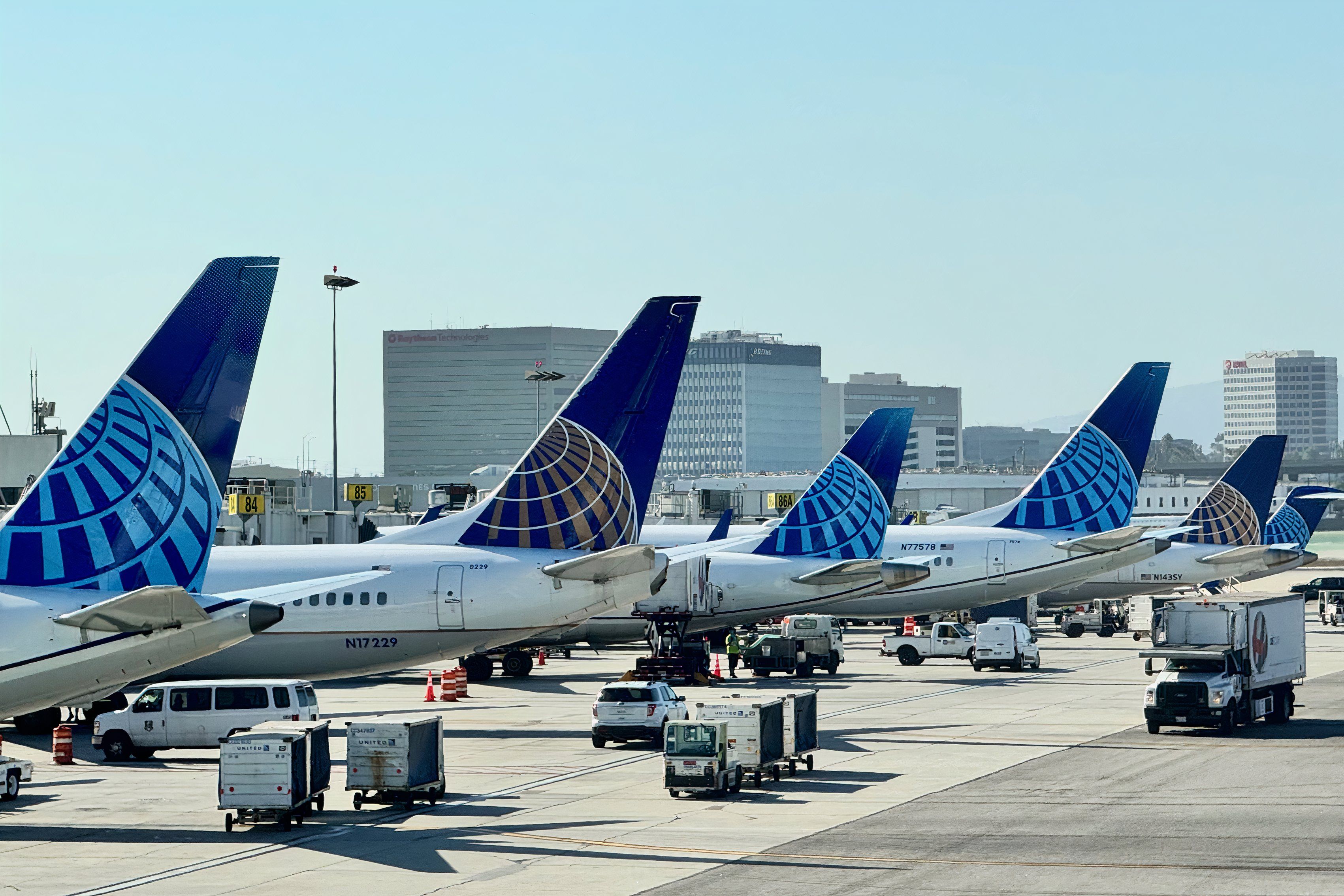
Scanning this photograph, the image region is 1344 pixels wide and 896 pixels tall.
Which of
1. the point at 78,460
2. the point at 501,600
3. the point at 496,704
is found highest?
the point at 78,460

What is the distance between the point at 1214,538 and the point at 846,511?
123 feet

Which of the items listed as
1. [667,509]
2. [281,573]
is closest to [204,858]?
[281,573]

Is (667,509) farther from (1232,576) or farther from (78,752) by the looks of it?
(78,752)

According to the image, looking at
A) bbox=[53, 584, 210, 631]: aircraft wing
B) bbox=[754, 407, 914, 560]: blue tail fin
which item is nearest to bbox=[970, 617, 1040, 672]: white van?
bbox=[754, 407, 914, 560]: blue tail fin

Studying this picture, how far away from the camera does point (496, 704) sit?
190 ft

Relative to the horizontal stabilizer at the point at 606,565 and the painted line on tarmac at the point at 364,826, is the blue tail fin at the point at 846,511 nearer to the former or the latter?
the painted line on tarmac at the point at 364,826

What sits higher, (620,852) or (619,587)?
(619,587)

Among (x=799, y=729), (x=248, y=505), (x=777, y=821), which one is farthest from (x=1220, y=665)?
(x=248, y=505)

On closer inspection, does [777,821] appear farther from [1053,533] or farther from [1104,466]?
[1053,533]

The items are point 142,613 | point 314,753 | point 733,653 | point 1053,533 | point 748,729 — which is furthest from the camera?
point 1053,533

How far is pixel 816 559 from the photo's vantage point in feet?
234

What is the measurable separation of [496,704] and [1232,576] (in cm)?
6173

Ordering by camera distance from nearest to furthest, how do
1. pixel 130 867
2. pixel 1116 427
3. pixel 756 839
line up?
pixel 130 867, pixel 756 839, pixel 1116 427

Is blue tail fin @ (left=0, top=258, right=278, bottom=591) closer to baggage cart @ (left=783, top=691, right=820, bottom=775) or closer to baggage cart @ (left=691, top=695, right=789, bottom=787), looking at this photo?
baggage cart @ (left=691, top=695, right=789, bottom=787)
